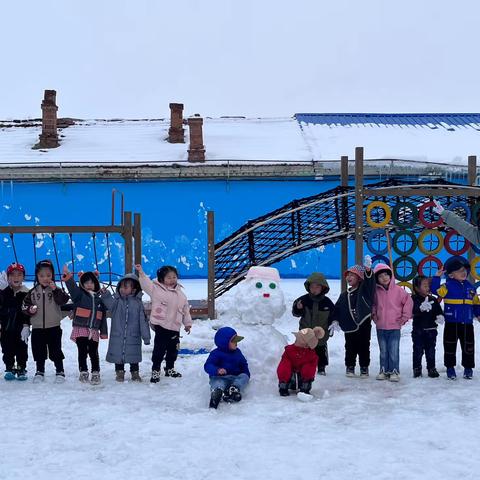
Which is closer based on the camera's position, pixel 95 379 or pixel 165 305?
pixel 95 379

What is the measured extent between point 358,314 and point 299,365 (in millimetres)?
999

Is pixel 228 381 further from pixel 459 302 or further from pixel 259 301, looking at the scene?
pixel 459 302

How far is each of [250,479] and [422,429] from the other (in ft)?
5.14

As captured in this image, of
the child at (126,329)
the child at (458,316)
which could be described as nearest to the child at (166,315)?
the child at (126,329)

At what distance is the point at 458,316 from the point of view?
6418mm

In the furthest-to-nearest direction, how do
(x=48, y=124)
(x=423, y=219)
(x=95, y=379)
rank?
(x=48, y=124)
(x=423, y=219)
(x=95, y=379)

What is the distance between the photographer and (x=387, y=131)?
1819 centimetres

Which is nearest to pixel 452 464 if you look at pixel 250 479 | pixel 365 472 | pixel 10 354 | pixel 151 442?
pixel 365 472

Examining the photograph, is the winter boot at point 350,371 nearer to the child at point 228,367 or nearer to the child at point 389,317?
the child at point 389,317

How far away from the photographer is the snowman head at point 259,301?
20.8ft

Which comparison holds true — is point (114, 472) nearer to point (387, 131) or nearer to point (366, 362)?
point (366, 362)

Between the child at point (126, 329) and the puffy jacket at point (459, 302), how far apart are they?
2908mm

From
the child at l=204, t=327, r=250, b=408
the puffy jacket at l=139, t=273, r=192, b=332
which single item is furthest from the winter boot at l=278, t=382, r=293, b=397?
the puffy jacket at l=139, t=273, r=192, b=332

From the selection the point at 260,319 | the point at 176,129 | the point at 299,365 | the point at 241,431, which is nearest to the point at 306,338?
the point at 299,365
